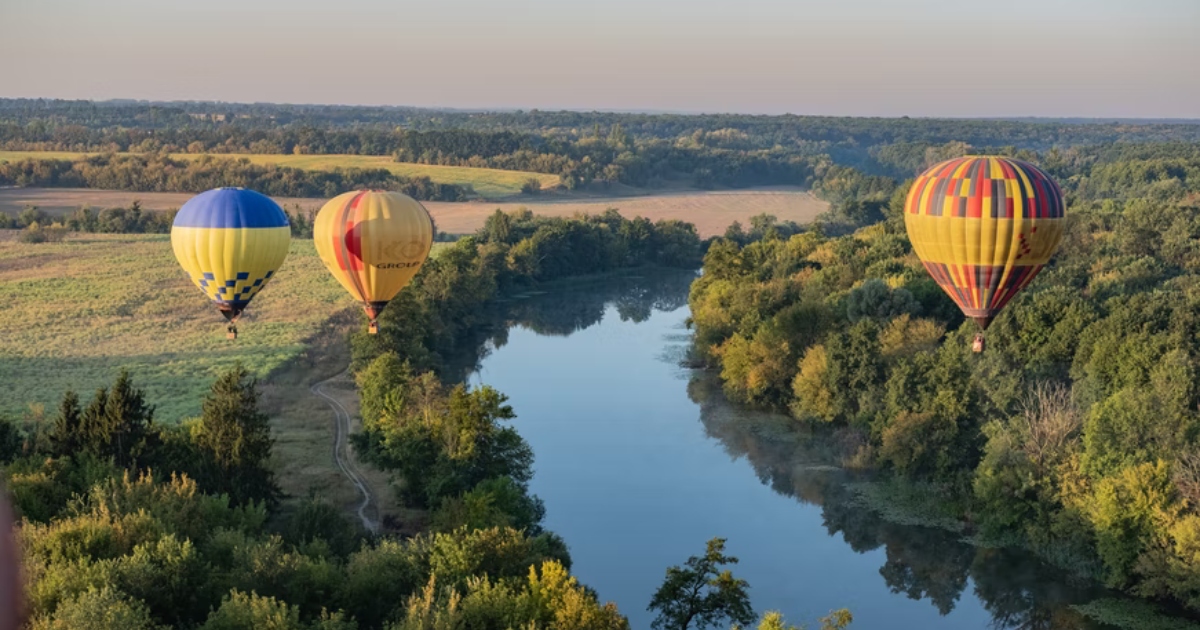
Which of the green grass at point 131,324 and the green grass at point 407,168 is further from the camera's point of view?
the green grass at point 407,168

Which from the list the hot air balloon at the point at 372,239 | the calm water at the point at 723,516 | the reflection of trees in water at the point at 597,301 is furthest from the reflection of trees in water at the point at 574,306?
the hot air balloon at the point at 372,239

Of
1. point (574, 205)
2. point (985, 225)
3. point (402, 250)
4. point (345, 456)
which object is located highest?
point (985, 225)

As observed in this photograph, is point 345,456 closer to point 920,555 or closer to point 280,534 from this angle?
point 280,534

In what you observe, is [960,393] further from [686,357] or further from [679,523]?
[686,357]

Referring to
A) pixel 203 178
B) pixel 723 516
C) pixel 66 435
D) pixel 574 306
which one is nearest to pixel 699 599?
Result: pixel 723 516

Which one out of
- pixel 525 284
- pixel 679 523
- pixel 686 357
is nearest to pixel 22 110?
pixel 525 284

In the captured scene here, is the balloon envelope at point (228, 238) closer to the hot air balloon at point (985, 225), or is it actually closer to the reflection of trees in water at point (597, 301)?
the hot air balloon at point (985, 225)
